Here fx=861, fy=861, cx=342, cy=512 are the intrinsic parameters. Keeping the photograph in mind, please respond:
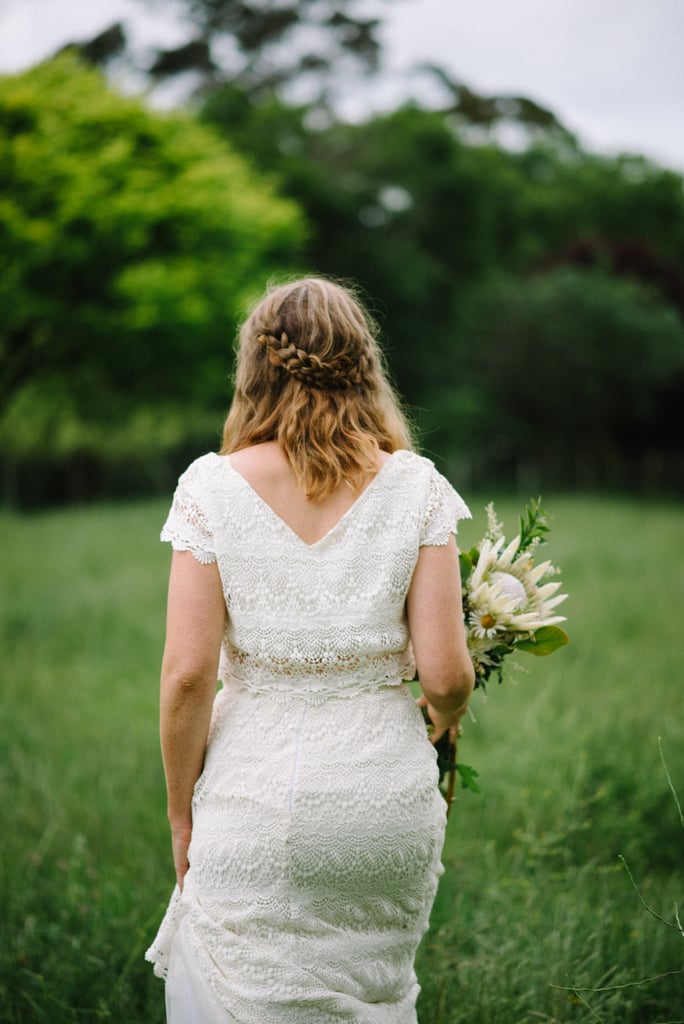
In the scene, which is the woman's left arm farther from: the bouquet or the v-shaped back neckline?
the bouquet

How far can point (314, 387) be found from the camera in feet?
6.59

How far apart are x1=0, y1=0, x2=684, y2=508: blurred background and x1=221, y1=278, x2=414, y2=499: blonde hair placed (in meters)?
4.28

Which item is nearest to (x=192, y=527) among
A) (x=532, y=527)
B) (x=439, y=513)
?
(x=439, y=513)

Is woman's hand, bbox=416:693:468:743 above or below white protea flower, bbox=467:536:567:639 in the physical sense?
below

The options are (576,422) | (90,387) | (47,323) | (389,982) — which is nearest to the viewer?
(389,982)

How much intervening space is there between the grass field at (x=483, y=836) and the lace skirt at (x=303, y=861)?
629 mm

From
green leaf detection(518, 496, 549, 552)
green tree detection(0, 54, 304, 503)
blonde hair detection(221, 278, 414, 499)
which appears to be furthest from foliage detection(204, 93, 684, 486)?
blonde hair detection(221, 278, 414, 499)

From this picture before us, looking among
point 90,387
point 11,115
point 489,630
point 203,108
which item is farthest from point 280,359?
point 203,108

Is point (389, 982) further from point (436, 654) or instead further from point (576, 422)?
point (576, 422)

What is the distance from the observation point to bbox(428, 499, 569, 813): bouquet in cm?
229

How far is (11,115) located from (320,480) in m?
14.1

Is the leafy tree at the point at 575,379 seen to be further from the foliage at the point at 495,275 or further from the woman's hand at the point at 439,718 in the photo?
the woman's hand at the point at 439,718

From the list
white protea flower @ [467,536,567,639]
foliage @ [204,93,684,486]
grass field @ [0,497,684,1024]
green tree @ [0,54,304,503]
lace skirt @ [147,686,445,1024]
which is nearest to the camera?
lace skirt @ [147,686,445,1024]

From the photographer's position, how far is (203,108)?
26.9 meters
